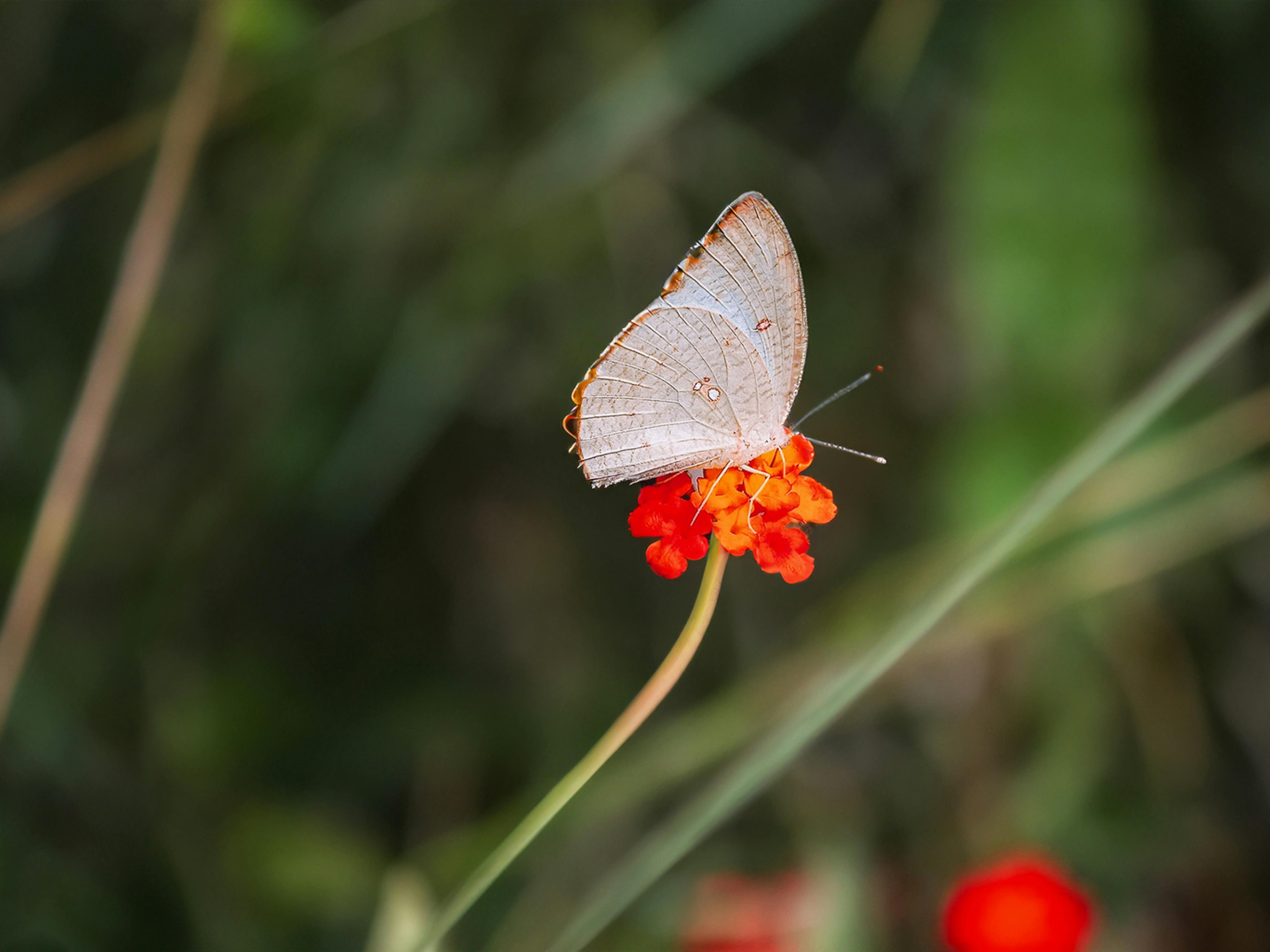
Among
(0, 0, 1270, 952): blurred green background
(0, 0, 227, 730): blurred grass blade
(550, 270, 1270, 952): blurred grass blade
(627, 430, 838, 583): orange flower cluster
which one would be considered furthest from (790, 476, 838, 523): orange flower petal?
(0, 0, 227, 730): blurred grass blade

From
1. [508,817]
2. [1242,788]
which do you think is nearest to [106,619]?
[508,817]

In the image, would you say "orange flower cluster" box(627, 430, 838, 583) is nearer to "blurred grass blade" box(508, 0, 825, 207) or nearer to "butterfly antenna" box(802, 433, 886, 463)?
"butterfly antenna" box(802, 433, 886, 463)

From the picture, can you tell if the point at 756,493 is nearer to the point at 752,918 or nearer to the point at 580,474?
the point at 752,918

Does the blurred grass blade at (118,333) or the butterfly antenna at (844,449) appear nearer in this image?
the butterfly antenna at (844,449)

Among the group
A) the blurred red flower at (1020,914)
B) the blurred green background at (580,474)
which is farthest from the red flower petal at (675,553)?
the blurred red flower at (1020,914)

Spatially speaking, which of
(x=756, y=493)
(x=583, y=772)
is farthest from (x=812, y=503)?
(x=583, y=772)

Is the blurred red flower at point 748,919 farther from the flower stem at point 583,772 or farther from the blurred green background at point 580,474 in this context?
the flower stem at point 583,772
